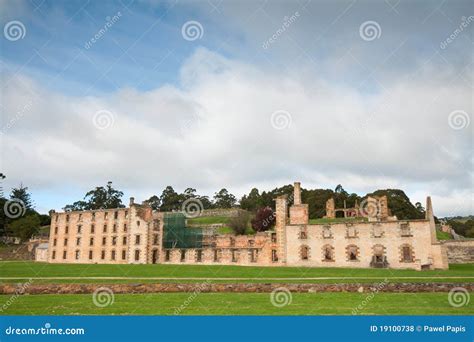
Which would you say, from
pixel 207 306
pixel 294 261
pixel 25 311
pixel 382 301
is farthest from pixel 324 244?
pixel 25 311

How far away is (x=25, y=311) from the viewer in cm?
1198

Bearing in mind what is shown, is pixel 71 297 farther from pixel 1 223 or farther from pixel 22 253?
pixel 1 223

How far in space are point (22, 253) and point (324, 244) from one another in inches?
1854

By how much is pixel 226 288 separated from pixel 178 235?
3855cm

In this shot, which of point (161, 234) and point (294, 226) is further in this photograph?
point (161, 234)

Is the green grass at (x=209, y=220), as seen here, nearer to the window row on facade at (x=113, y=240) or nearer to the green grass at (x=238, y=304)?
the window row on facade at (x=113, y=240)

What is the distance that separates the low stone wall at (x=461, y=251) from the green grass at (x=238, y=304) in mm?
36981

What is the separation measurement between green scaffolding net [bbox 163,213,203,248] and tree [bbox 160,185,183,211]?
158ft

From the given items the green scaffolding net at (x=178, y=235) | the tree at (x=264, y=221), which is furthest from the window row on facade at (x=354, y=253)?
the tree at (x=264, y=221)

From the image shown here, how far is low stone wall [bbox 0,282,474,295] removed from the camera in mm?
16156

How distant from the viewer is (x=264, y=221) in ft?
216
